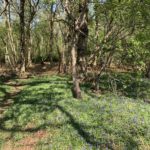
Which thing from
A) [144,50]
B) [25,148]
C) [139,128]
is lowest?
[25,148]

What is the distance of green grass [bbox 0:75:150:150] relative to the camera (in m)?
13.9

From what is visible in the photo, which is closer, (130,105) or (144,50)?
(130,105)

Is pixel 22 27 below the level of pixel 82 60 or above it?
above

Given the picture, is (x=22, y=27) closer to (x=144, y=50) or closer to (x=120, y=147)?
(x=144, y=50)

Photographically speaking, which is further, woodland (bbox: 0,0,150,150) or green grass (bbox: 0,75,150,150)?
woodland (bbox: 0,0,150,150)

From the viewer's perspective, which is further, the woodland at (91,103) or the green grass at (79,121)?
the woodland at (91,103)

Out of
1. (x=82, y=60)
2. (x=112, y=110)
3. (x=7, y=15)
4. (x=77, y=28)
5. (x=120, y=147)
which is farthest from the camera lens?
(x=7, y=15)

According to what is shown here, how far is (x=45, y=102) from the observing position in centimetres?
1938

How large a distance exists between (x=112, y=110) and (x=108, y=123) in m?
1.68

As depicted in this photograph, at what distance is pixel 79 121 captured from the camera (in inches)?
627

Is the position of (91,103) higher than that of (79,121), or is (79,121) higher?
(91,103)

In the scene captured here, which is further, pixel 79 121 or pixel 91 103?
pixel 91 103

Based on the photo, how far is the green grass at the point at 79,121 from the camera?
1387 cm

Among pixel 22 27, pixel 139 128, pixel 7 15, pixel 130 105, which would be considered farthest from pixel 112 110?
pixel 7 15
